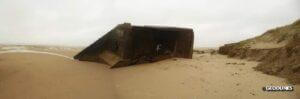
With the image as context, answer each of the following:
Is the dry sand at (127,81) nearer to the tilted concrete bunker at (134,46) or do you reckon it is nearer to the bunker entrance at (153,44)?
the tilted concrete bunker at (134,46)

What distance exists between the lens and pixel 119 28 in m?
5.85

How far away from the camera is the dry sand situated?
3752mm

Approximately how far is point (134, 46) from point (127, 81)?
1.62 metres

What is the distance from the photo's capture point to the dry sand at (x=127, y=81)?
12.3ft

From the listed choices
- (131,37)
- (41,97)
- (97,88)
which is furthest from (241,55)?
(41,97)

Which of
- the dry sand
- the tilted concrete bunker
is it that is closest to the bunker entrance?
the tilted concrete bunker

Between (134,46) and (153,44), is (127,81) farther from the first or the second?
(153,44)

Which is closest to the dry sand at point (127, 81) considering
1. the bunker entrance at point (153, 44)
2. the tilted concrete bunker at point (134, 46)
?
the tilted concrete bunker at point (134, 46)

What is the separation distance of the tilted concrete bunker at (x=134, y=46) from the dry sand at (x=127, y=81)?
405 millimetres

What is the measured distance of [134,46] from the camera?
5957 millimetres

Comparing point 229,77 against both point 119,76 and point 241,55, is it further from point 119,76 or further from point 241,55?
point 241,55

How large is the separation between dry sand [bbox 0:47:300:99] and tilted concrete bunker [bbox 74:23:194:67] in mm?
405

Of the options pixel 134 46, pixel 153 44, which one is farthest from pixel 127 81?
pixel 153 44

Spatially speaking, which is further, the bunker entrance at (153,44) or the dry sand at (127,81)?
the bunker entrance at (153,44)
